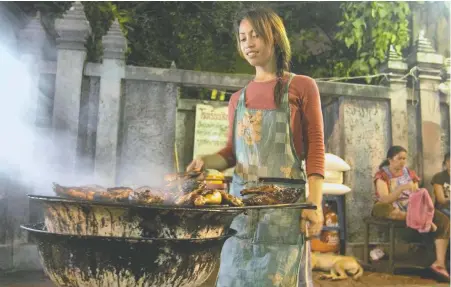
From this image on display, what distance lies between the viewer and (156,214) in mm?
1865

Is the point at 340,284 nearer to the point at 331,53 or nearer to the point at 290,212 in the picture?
the point at 290,212

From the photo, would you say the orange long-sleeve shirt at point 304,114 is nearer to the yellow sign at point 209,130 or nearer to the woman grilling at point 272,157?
the woman grilling at point 272,157

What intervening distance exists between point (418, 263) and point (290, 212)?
5090 millimetres

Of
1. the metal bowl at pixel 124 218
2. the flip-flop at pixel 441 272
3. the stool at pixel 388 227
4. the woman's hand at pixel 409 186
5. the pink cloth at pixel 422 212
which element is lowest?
the flip-flop at pixel 441 272

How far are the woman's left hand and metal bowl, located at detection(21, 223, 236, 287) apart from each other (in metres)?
0.83

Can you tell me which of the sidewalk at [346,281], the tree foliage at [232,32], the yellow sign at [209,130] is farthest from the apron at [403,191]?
the yellow sign at [209,130]

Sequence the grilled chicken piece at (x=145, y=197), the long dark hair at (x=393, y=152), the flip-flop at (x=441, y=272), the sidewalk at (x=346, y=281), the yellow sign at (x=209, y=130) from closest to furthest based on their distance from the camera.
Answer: the grilled chicken piece at (x=145, y=197), the sidewalk at (x=346, y=281), the flip-flop at (x=441, y=272), the long dark hair at (x=393, y=152), the yellow sign at (x=209, y=130)

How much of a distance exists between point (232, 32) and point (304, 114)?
6.52 meters

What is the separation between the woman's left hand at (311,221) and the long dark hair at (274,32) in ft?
2.47

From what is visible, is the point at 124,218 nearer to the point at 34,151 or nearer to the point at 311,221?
the point at 311,221

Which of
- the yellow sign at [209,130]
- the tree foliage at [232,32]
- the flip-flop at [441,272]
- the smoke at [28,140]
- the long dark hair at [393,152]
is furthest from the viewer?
the tree foliage at [232,32]

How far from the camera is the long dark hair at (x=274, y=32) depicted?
8.41ft

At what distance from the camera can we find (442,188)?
636 centimetres

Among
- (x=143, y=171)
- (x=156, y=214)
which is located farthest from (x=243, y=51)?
(x=143, y=171)
